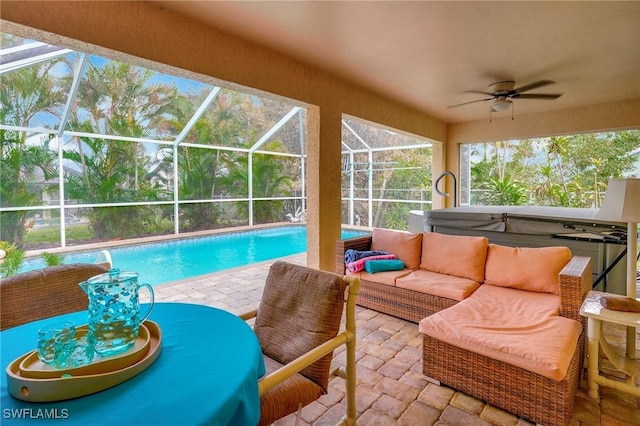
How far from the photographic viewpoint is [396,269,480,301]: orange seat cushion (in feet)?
9.12

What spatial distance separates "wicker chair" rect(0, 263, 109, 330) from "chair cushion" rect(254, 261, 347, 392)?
0.96 meters

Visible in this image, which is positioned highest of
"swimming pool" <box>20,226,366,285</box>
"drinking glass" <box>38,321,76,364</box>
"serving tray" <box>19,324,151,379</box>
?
"drinking glass" <box>38,321,76,364</box>

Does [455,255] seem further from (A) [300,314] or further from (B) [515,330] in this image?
(A) [300,314]

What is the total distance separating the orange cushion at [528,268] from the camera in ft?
8.65

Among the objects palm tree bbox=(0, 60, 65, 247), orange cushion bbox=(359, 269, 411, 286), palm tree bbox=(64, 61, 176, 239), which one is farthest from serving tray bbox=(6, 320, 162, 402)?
palm tree bbox=(64, 61, 176, 239)

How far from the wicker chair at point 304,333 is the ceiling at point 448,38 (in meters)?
2.02

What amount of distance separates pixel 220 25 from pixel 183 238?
715 centimetres

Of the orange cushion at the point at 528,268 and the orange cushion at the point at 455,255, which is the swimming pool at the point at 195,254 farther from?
the orange cushion at the point at 528,268

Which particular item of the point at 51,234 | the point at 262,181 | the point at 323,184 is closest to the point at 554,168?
the point at 323,184

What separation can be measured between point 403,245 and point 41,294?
3.10 meters

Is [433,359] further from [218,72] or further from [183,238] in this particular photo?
[183,238]

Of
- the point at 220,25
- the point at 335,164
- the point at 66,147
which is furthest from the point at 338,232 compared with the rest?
the point at 66,147

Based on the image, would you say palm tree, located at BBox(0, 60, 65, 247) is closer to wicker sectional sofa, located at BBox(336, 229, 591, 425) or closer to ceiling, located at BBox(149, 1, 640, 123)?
ceiling, located at BBox(149, 1, 640, 123)

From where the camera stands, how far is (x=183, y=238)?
28.9 ft
